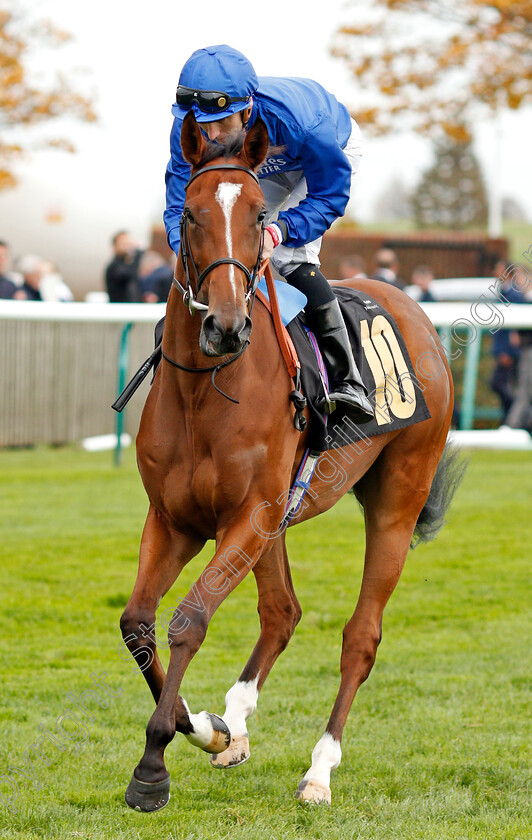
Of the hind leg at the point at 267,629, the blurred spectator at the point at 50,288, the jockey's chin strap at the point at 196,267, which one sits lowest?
the blurred spectator at the point at 50,288

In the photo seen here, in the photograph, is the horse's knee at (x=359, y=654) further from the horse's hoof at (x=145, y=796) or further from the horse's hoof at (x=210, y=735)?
the horse's hoof at (x=145, y=796)

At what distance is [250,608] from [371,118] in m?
18.0

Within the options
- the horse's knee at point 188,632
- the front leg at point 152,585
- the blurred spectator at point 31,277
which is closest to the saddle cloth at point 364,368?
the front leg at point 152,585

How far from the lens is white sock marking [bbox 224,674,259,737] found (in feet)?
13.9

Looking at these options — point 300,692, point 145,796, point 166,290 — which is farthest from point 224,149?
point 166,290

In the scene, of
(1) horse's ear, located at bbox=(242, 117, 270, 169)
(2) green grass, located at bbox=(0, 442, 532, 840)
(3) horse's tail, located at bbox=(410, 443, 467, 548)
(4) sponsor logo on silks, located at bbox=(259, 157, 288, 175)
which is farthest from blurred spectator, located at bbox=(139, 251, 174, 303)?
(1) horse's ear, located at bbox=(242, 117, 270, 169)

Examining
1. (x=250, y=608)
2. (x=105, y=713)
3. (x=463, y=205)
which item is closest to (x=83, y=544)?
(x=250, y=608)

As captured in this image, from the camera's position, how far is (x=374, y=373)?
464 cm

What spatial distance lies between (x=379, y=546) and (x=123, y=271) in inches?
356

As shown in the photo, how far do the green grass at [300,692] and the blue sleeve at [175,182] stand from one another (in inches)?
80.5

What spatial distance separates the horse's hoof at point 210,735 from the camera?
3.68 meters

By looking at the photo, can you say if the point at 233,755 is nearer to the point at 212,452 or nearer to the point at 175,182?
the point at 212,452

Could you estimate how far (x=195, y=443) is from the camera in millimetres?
3619

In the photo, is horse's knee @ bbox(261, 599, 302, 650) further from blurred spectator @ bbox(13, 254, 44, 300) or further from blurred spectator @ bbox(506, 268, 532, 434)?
blurred spectator @ bbox(13, 254, 44, 300)
